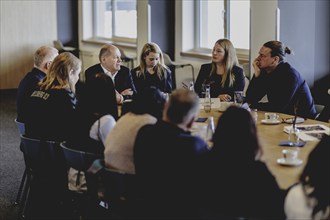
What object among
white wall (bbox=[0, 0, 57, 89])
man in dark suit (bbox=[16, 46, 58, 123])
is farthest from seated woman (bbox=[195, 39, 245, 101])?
white wall (bbox=[0, 0, 57, 89])

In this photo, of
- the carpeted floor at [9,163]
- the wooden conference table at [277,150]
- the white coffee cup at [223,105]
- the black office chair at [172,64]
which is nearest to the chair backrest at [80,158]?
the wooden conference table at [277,150]

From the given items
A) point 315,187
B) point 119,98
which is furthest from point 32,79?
point 315,187

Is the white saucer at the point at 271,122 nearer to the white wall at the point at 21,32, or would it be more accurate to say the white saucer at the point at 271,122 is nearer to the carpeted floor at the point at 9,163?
the carpeted floor at the point at 9,163

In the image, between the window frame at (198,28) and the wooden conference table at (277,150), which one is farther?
the window frame at (198,28)

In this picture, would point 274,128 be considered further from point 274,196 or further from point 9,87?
point 9,87

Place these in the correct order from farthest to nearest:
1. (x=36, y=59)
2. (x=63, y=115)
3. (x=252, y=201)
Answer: (x=36, y=59) → (x=63, y=115) → (x=252, y=201)

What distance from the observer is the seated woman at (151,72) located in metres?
6.59

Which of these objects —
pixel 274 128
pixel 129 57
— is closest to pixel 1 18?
pixel 129 57

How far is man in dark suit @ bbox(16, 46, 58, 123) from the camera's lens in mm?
5245

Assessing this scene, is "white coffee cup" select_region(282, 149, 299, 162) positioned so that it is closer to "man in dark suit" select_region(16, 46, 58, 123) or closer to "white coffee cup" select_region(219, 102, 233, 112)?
"white coffee cup" select_region(219, 102, 233, 112)

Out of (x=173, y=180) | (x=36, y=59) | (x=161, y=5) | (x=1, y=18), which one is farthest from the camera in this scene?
(x=1, y=18)

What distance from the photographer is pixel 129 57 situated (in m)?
10.7

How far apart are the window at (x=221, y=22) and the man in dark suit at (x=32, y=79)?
12.6 feet

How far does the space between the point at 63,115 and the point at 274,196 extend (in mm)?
1992
